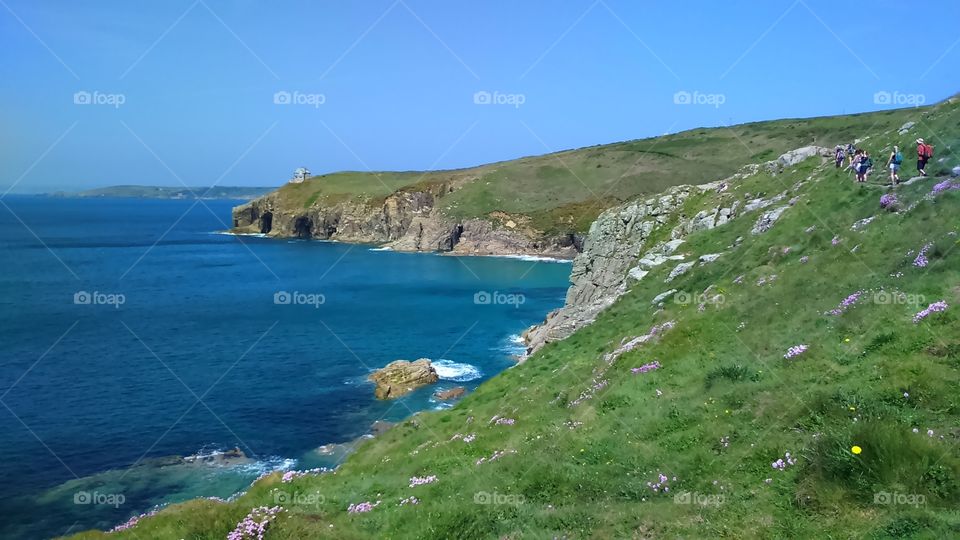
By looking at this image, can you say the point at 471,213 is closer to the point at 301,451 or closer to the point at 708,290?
the point at 301,451

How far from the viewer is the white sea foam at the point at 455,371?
6450 centimetres

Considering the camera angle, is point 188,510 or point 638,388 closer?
point 188,510

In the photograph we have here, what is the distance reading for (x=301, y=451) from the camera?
46344 millimetres

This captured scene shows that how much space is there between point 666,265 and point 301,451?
30.5 m

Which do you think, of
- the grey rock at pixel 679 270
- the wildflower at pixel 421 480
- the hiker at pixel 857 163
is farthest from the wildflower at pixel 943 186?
the wildflower at pixel 421 480

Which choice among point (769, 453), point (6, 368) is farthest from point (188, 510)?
point (6, 368)

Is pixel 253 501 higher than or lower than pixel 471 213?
lower
